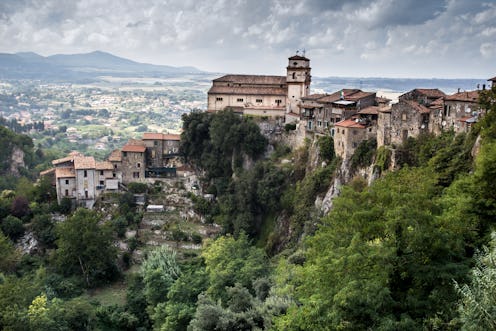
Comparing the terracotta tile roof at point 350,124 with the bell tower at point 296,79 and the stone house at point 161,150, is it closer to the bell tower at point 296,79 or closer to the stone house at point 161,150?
the bell tower at point 296,79

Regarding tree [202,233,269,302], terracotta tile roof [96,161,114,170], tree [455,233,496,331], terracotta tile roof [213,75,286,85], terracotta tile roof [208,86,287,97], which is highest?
terracotta tile roof [213,75,286,85]

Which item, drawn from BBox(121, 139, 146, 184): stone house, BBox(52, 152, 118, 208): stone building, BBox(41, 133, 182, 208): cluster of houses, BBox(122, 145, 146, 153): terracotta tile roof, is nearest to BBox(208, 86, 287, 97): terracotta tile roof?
BBox(41, 133, 182, 208): cluster of houses

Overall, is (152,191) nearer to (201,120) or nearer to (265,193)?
(201,120)

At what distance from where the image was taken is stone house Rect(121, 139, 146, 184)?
62594 millimetres

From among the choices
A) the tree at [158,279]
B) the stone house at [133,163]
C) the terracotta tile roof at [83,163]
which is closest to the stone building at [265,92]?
the stone house at [133,163]

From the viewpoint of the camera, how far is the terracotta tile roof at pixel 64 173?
199ft

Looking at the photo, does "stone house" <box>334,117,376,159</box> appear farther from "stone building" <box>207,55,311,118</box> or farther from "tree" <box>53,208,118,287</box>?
"tree" <box>53,208,118,287</box>

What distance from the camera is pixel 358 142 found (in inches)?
1869

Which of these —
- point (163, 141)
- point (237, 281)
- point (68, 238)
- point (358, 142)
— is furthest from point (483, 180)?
point (163, 141)

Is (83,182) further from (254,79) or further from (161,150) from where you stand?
(254,79)

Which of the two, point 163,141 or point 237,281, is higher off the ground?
point 163,141

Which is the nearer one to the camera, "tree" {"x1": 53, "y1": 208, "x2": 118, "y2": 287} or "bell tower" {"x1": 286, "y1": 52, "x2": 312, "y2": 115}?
"tree" {"x1": 53, "y1": 208, "x2": 118, "y2": 287}

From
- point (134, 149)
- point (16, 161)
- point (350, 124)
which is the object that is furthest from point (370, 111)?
point (16, 161)

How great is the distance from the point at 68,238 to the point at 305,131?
26.4 meters
